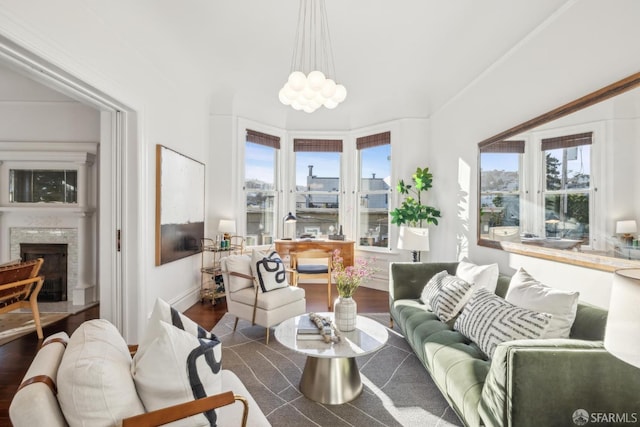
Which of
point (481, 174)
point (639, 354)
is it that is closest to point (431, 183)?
point (481, 174)

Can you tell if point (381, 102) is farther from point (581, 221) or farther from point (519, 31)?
point (581, 221)

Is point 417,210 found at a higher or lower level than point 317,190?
lower

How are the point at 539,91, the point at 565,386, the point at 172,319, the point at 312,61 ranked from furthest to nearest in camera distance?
1. the point at 312,61
2. the point at 539,91
3. the point at 172,319
4. the point at 565,386

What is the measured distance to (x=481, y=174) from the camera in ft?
11.3

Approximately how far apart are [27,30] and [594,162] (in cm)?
349

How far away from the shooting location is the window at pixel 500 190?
111 inches

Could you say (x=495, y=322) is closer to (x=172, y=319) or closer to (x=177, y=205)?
(x=172, y=319)

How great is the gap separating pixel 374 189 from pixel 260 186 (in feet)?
6.61

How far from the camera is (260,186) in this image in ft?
18.1

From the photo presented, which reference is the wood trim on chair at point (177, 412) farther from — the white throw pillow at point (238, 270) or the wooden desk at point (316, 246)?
the wooden desk at point (316, 246)

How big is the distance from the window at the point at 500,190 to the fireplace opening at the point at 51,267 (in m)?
5.53

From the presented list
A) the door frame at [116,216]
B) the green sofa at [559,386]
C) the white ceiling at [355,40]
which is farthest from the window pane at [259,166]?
the green sofa at [559,386]

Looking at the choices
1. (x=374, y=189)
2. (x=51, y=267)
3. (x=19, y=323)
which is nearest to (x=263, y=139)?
(x=374, y=189)

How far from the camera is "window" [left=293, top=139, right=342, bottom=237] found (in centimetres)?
585
